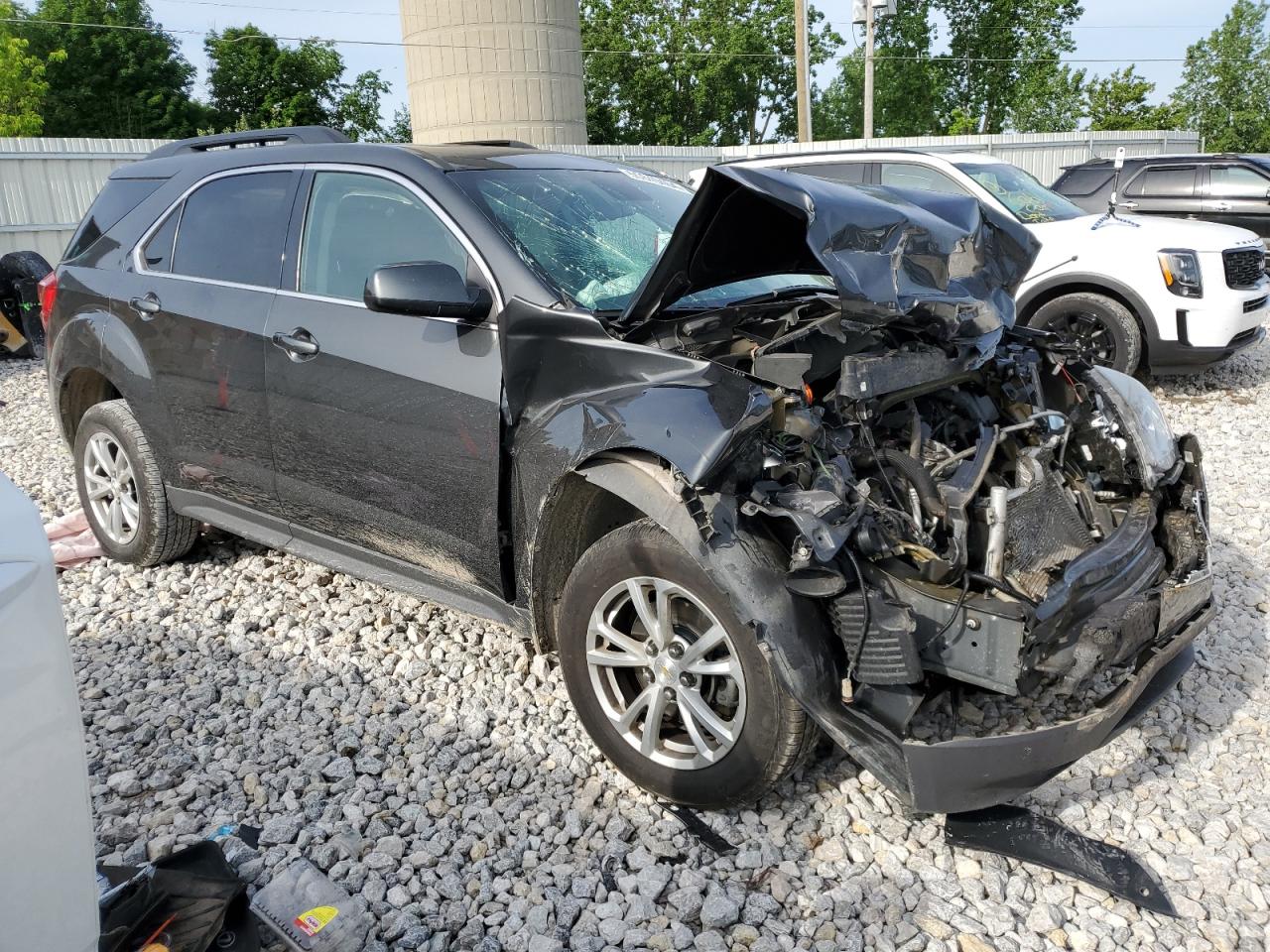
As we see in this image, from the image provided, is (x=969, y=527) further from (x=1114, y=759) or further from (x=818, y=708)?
(x=1114, y=759)

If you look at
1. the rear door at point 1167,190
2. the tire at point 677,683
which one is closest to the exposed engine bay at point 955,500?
the tire at point 677,683

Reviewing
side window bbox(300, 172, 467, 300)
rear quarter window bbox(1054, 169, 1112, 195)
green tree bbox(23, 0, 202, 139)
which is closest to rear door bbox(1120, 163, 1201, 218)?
rear quarter window bbox(1054, 169, 1112, 195)

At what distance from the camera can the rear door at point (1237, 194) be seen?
13.3 metres

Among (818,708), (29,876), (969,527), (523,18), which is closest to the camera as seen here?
(29,876)

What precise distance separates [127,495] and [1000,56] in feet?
165

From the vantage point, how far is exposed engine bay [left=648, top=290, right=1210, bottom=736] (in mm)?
2527

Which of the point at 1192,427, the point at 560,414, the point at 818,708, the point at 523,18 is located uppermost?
the point at 523,18

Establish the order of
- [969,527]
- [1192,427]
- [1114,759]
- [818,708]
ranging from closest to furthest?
[818,708] → [969,527] → [1114,759] → [1192,427]

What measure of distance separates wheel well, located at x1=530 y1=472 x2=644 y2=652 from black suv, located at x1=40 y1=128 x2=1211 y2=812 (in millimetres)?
12

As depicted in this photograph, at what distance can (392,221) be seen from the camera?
3.62m

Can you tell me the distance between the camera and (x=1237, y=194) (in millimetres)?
13328

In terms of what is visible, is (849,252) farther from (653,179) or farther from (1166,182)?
(1166,182)

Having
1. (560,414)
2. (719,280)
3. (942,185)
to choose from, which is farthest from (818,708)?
(942,185)

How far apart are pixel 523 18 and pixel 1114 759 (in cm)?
2298
